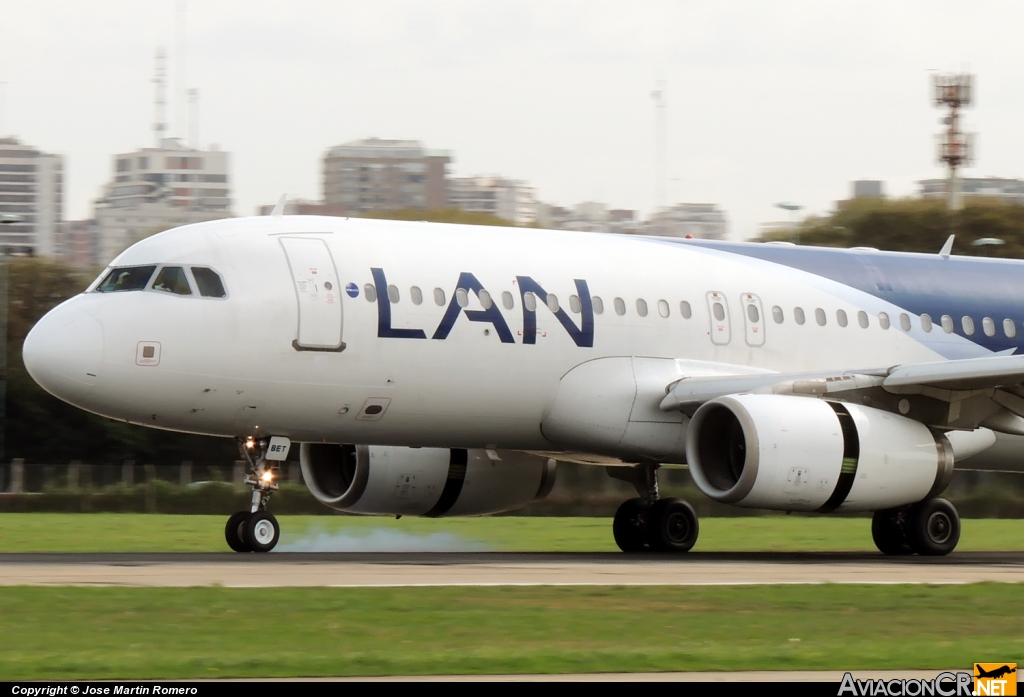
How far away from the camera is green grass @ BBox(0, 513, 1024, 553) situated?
26.7 meters

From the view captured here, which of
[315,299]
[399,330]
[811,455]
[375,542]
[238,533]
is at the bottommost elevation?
[375,542]

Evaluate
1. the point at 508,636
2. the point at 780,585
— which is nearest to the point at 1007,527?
the point at 780,585

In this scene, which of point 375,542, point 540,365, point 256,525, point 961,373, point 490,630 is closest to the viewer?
point 490,630

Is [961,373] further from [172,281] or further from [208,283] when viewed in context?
[172,281]

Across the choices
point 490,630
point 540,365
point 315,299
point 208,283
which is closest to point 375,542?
point 540,365

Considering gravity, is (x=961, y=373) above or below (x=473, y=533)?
above

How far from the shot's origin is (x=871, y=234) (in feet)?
277

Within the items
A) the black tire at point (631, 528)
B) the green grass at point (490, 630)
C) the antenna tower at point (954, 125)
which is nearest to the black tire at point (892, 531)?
the black tire at point (631, 528)

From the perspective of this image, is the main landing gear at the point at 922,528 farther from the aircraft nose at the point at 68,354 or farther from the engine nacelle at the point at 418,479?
the aircraft nose at the point at 68,354

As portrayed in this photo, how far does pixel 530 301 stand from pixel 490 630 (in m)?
10.4

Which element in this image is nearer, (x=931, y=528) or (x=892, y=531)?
(x=931, y=528)

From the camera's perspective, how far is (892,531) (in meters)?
24.5

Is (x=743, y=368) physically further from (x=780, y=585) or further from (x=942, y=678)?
(x=942, y=678)

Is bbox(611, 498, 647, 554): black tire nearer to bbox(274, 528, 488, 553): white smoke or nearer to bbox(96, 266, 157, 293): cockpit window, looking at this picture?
bbox(274, 528, 488, 553): white smoke
